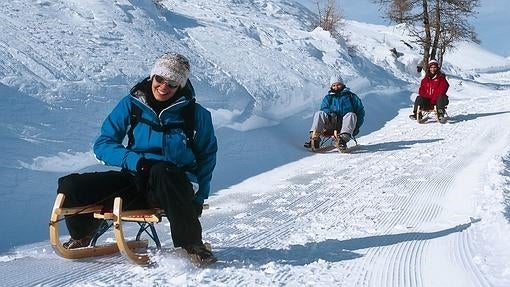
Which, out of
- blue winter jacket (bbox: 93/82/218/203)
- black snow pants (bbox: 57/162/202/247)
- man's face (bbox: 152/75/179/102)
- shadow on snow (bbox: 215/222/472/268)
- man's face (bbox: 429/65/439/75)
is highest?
man's face (bbox: 429/65/439/75)

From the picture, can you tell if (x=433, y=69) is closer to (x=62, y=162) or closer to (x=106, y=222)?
(x=62, y=162)

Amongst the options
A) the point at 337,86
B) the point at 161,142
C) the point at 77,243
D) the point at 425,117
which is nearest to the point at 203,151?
the point at 161,142

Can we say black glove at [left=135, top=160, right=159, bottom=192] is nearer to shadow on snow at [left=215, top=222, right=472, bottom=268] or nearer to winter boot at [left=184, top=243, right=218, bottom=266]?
winter boot at [left=184, top=243, right=218, bottom=266]

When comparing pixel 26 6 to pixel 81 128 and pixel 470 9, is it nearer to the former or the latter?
pixel 81 128

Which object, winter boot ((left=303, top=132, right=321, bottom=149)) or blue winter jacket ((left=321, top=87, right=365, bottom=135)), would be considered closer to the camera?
winter boot ((left=303, top=132, right=321, bottom=149))

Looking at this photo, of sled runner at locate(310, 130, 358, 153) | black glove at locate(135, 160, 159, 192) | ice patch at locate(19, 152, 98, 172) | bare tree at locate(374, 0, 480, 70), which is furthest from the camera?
bare tree at locate(374, 0, 480, 70)

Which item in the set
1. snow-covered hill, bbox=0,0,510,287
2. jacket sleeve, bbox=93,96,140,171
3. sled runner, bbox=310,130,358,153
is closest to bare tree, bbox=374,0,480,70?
snow-covered hill, bbox=0,0,510,287

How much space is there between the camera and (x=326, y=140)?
9.52 m

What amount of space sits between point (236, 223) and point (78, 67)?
4202 mm

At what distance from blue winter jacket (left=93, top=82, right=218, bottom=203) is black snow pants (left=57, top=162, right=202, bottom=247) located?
13 centimetres

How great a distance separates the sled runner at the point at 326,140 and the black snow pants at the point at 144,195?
5.67 metres

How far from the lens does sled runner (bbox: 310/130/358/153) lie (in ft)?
29.4

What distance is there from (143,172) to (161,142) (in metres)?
0.20

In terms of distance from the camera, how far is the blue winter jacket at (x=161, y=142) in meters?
A: 3.54
